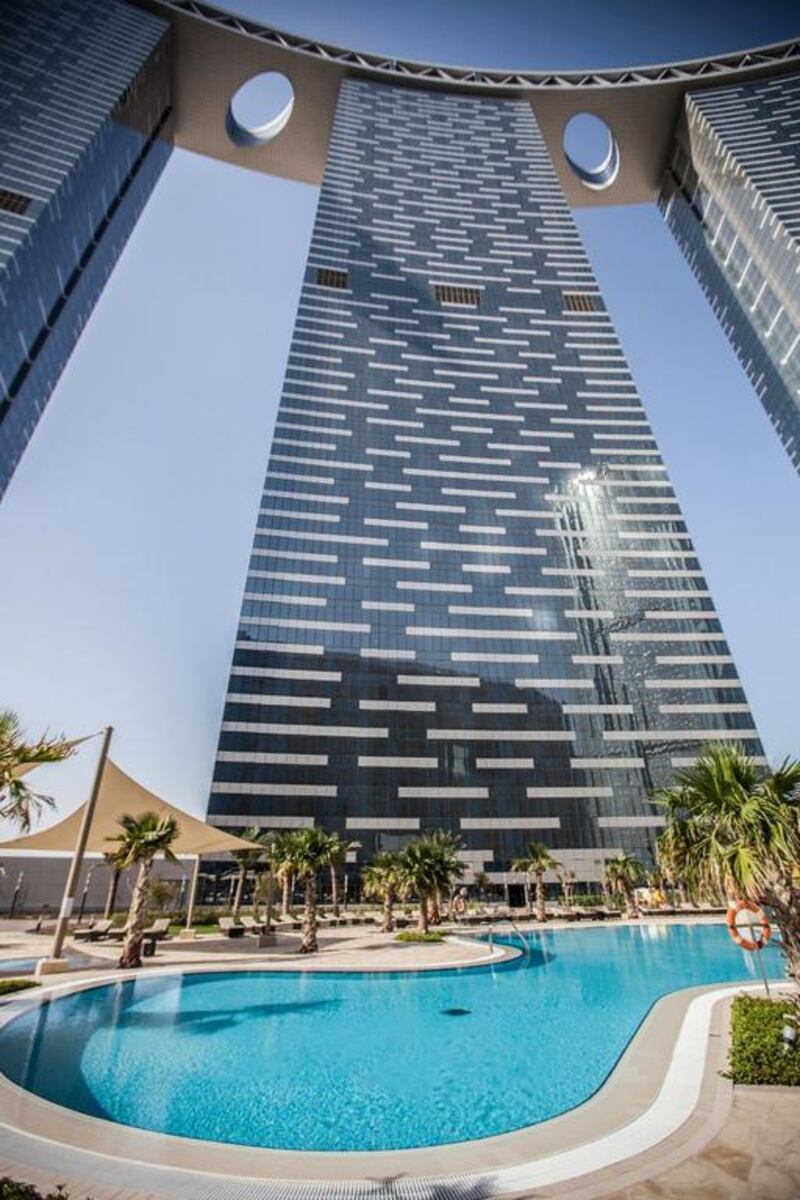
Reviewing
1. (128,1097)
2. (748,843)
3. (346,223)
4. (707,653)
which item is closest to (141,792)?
(128,1097)

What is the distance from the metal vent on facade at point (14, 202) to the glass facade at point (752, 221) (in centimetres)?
9303

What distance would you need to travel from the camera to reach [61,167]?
2675 inches

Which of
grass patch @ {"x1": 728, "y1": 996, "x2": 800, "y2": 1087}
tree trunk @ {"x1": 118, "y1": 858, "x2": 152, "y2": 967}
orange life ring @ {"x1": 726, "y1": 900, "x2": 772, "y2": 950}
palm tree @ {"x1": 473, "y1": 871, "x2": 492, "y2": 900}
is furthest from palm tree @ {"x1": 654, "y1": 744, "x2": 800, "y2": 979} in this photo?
palm tree @ {"x1": 473, "y1": 871, "x2": 492, "y2": 900}

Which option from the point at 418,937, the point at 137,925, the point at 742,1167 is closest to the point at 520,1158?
the point at 742,1167

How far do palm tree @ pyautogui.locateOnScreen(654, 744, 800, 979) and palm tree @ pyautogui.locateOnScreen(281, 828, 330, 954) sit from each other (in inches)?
852

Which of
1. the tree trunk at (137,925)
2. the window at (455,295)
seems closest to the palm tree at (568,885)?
the tree trunk at (137,925)

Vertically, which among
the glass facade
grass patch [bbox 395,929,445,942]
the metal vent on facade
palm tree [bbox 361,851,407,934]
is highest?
the glass facade

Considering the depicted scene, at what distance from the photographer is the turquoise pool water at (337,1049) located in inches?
357

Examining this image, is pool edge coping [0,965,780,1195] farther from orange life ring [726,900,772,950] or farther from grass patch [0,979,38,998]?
grass patch [0,979,38,998]

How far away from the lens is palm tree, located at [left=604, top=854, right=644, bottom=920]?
42.5 meters

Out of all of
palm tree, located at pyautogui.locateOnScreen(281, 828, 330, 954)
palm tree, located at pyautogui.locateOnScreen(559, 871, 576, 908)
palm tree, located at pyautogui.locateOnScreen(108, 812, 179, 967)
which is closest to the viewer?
palm tree, located at pyautogui.locateOnScreen(108, 812, 179, 967)

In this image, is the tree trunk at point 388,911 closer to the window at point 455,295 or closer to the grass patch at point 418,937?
the grass patch at point 418,937

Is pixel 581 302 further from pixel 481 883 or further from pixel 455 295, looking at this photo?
pixel 481 883

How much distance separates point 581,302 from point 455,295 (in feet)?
83.5
